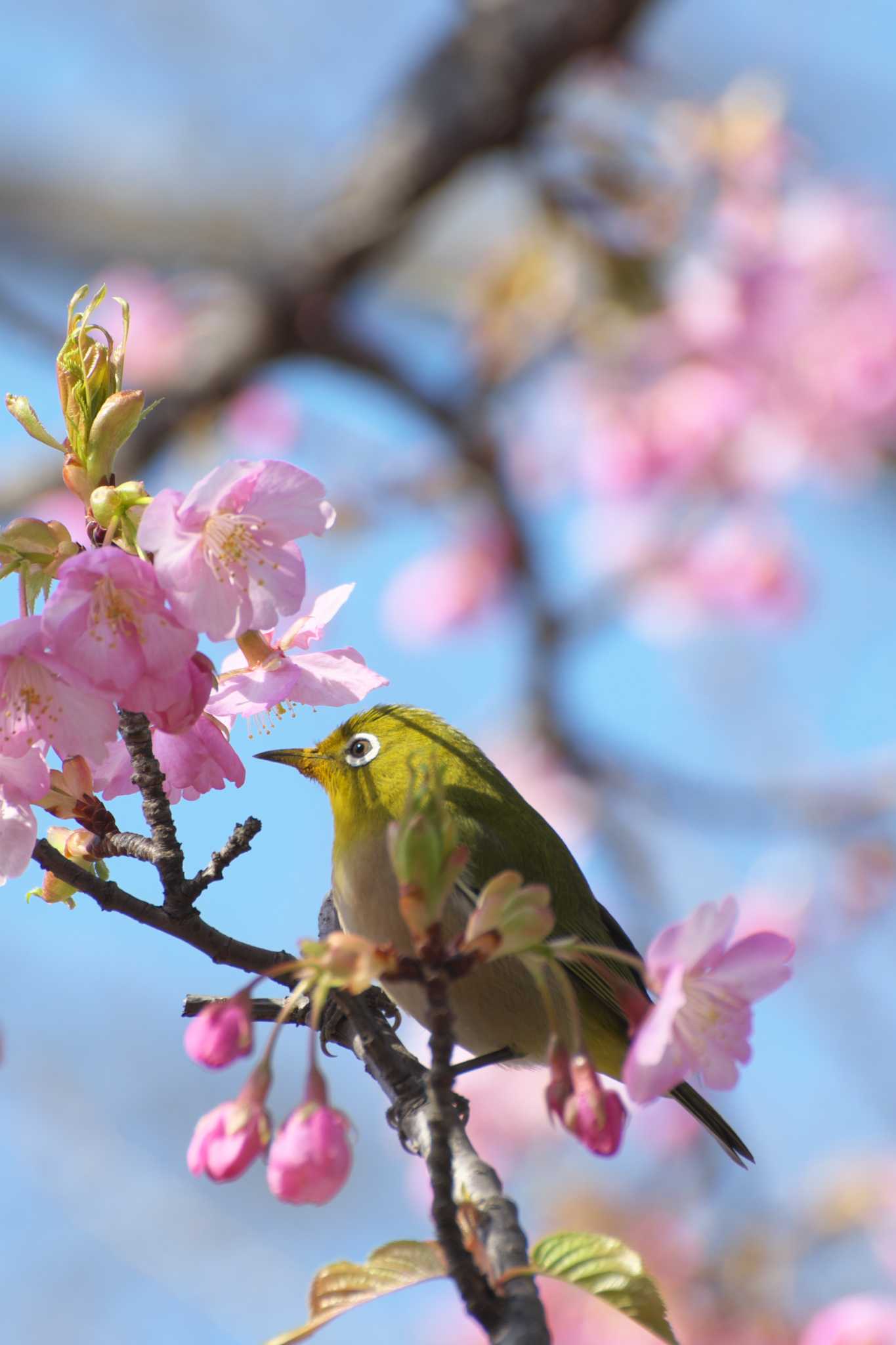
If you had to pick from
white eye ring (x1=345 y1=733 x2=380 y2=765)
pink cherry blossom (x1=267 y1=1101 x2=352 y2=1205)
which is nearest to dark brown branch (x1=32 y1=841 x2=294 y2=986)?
pink cherry blossom (x1=267 y1=1101 x2=352 y2=1205)

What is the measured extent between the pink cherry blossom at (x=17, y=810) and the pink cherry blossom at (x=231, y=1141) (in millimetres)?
367

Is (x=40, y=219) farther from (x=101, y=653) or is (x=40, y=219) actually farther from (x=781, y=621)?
(x=101, y=653)

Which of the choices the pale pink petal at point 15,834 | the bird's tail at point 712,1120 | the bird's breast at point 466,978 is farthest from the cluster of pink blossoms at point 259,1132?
the bird's tail at point 712,1120

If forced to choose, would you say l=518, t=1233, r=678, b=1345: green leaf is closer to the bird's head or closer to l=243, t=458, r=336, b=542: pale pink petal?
l=243, t=458, r=336, b=542: pale pink petal

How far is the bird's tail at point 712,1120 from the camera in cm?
237

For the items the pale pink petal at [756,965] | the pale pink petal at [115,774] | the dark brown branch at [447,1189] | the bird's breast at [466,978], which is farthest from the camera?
the bird's breast at [466,978]

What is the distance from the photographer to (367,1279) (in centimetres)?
134

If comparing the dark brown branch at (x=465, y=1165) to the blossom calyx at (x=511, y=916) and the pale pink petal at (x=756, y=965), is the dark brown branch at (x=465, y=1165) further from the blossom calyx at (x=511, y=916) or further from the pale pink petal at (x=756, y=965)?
the pale pink petal at (x=756, y=965)

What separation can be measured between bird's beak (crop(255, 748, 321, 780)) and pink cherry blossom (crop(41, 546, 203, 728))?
3.98 ft

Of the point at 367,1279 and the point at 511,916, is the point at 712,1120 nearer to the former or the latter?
the point at 367,1279

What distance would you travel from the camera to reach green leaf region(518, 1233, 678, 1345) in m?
1.30

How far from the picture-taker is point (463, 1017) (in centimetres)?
243

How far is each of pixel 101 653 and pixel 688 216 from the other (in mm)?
4151

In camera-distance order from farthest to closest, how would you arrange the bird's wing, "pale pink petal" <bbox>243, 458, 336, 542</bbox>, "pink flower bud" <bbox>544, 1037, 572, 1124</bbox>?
the bird's wing → "pale pink petal" <bbox>243, 458, 336, 542</bbox> → "pink flower bud" <bbox>544, 1037, 572, 1124</bbox>
